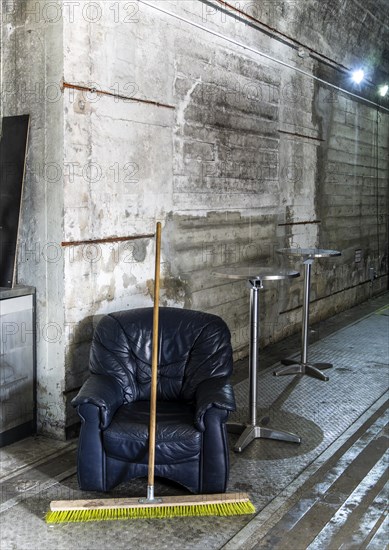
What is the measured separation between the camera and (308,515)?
10.8ft

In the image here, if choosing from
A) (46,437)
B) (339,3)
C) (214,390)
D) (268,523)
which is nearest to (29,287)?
(46,437)

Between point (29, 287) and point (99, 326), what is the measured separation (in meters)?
0.61

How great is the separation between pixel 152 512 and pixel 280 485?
850 mm

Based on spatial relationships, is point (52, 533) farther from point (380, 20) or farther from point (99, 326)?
point (380, 20)

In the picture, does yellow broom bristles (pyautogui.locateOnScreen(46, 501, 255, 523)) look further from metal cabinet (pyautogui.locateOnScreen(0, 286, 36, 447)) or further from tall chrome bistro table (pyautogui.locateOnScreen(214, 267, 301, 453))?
metal cabinet (pyautogui.locateOnScreen(0, 286, 36, 447))

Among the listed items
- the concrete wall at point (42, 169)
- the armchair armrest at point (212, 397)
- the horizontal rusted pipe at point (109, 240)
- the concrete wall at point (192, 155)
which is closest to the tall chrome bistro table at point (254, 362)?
the armchair armrest at point (212, 397)

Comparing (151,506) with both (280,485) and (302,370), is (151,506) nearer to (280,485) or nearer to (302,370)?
(280,485)

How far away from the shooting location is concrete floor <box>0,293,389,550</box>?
3.05m

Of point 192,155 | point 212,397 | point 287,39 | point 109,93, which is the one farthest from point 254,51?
point 212,397

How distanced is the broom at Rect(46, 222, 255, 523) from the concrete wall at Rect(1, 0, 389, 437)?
3.71 feet

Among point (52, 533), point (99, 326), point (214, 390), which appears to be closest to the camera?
point (52, 533)

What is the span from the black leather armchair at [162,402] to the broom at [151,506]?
0.16 meters

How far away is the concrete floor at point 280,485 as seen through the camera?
10.00 feet

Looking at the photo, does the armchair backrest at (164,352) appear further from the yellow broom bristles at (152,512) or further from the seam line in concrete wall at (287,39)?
the seam line in concrete wall at (287,39)
